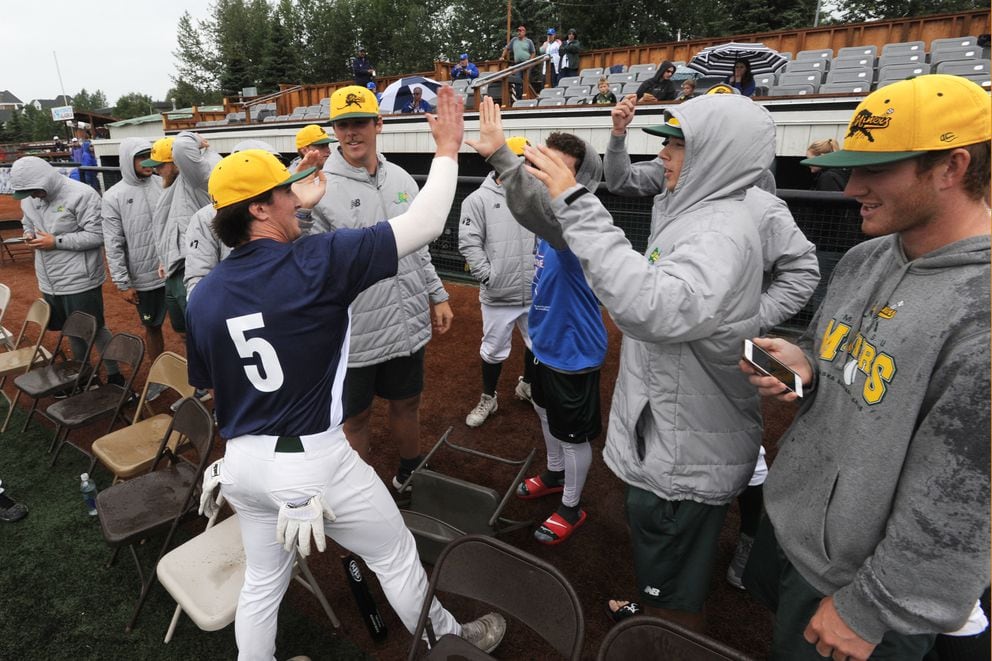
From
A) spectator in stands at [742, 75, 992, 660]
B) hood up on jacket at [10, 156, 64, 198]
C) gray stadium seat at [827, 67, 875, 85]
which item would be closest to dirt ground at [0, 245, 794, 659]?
spectator in stands at [742, 75, 992, 660]

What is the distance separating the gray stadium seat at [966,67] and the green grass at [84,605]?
9.33 meters

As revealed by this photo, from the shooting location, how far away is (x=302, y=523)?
1.75m

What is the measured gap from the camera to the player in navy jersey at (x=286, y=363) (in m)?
1.74

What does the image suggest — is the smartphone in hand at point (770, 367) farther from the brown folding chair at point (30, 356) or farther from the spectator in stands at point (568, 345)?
the brown folding chair at point (30, 356)

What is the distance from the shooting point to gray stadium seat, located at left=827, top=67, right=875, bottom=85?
27.5 ft

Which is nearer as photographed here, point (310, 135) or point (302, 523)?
point (302, 523)

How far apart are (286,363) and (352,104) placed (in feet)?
5.58

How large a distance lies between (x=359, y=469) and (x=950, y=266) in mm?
1801

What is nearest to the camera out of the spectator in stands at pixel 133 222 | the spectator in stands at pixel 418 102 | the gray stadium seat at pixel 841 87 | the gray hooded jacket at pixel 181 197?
the gray hooded jacket at pixel 181 197

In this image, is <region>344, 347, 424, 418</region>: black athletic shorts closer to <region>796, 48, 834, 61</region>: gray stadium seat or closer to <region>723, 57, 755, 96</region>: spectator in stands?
<region>723, 57, 755, 96</region>: spectator in stands

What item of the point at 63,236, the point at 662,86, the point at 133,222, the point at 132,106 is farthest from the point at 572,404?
the point at 132,106

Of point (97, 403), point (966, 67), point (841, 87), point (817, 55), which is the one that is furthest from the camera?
point (817, 55)

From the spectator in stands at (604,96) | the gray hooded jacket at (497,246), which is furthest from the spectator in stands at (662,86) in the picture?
the gray hooded jacket at (497,246)

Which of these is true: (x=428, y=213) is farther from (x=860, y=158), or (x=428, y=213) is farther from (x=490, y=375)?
(x=490, y=375)
